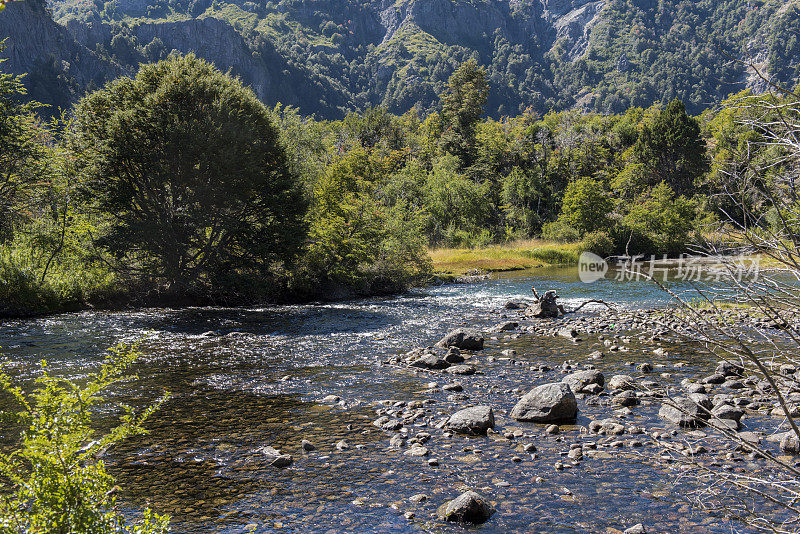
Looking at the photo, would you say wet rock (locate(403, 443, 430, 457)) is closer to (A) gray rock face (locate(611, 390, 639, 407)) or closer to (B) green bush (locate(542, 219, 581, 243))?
(A) gray rock face (locate(611, 390, 639, 407))

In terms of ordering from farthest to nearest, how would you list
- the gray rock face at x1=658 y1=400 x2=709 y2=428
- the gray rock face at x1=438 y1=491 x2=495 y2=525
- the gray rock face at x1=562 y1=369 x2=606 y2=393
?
the gray rock face at x1=562 y1=369 x2=606 y2=393 < the gray rock face at x1=658 y1=400 x2=709 y2=428 < the gray rock face at x1=438 y1=491 x2=495 y2=525

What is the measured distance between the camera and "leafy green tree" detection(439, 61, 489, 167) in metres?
77.3

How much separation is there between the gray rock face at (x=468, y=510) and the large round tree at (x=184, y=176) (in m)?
21.5

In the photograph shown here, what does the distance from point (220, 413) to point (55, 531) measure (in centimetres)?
733

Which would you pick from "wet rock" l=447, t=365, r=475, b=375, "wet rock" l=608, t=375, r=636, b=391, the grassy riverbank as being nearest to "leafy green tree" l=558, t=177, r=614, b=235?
the grassy riverbank

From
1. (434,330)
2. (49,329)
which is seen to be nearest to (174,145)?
(49,329)

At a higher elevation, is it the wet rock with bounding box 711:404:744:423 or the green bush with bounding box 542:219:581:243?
the green bush with bounding box 542:219:581:243

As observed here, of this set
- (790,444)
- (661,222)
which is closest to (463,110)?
(661,222)

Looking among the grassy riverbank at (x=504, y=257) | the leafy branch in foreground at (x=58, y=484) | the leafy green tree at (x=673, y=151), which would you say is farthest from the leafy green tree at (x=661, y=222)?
the leafy branch in foreground at (x=58, y=484)

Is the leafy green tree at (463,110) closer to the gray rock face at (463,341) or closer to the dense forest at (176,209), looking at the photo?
the dense forest at (176,209)

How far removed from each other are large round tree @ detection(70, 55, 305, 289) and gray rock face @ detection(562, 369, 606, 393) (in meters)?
18.1

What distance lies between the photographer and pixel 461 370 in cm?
1366

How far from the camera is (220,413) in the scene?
10578 mm

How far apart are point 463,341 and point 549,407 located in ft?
21.7
